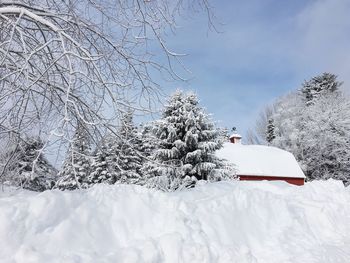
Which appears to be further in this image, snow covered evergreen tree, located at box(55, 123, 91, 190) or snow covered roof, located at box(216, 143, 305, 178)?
snow covered roof, located at box(216, 143, 305, 178)

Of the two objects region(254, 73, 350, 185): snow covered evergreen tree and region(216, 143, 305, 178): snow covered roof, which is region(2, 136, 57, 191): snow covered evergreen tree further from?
region(254, 73, 350, 185): snow covered evergreen tree

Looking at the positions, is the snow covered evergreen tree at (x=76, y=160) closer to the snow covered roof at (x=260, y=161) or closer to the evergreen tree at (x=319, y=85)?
the snow covered roof at (x=260, y=161)

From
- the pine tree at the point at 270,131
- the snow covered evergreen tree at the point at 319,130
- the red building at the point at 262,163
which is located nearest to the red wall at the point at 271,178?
the red building at the point at 262,163

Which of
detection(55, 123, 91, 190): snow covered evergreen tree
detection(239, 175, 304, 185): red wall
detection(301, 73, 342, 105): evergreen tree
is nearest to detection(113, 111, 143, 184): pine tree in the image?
detection(55, 123, 91, 190): snow covered evergreen tree

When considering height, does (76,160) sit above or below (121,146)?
below

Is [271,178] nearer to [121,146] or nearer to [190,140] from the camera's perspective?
[190,140]

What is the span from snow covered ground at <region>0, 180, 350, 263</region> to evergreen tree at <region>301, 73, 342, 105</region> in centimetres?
3224

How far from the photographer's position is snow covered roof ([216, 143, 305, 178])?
26.5m

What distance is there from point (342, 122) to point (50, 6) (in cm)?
2942

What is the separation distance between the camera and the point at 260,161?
91.0 ft

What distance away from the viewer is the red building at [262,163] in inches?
1033

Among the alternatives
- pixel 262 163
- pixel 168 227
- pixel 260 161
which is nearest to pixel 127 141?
pixel 168 227

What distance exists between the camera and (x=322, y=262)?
14.8 feet

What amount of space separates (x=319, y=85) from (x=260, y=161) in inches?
532
